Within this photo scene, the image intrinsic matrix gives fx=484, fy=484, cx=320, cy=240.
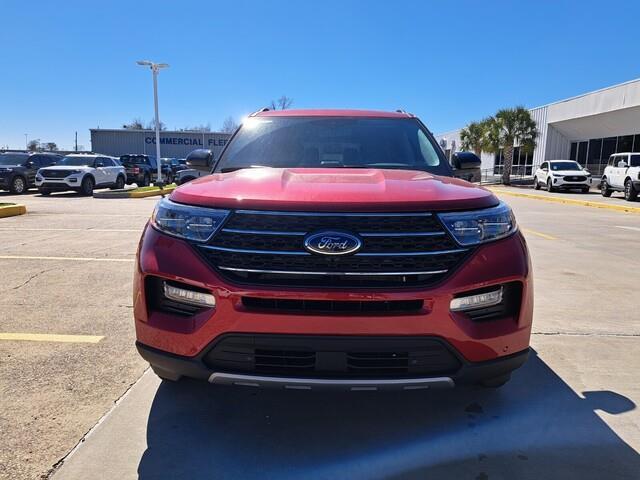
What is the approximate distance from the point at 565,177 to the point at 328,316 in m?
27.8

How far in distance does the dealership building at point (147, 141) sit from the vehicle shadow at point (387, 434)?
4620 centimetres

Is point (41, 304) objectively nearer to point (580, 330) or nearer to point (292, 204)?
point (292, 204)

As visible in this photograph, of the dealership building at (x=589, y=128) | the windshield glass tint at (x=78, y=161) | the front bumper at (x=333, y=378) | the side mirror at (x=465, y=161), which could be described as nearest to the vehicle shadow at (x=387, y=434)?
the front bumper at (x=333, y=378)

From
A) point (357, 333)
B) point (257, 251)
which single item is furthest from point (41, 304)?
point (357, 333)

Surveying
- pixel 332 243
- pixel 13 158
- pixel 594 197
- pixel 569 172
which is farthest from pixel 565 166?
pixel 332 243

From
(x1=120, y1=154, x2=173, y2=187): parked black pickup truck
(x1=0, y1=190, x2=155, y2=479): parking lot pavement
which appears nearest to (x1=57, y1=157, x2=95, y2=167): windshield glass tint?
(x1=120, y1=154, x2=173, y2=187): parked black pickup truck

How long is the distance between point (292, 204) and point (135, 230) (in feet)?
27.5

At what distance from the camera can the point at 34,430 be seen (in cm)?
258

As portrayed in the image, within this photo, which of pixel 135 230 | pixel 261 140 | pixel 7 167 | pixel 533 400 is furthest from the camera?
pixel 7 167

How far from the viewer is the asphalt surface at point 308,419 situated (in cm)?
232

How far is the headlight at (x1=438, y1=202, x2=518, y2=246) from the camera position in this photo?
2244 millimetres

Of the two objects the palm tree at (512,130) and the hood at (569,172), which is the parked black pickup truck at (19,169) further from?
the palm tree at (512,130)

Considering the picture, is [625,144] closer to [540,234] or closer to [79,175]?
[540,234]

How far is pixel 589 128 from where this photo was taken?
3306 centimetres
